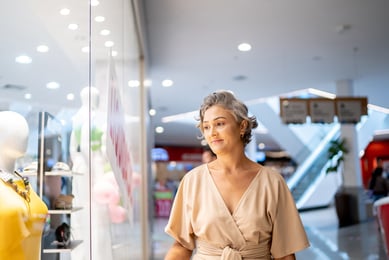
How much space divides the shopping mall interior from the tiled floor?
3cm

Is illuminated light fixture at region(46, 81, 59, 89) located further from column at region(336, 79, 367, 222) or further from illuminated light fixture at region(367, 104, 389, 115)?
illuminated light fixture at region(367, 104, 389, 115)

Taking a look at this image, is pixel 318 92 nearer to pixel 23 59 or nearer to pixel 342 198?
pixel 342 198

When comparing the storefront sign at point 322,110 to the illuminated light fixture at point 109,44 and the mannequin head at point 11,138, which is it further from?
the mannequin head at point 11,138

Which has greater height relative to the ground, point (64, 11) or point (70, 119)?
point (64, 11)

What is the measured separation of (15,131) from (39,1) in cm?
53

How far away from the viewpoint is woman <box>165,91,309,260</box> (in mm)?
1292

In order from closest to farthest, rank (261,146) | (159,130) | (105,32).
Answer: (105,32) < (159,130) < (261,146)

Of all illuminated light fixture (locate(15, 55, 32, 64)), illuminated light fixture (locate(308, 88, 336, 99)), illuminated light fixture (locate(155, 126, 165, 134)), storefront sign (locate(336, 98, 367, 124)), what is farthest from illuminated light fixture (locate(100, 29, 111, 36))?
illuminated light fixture (locate(155, 126, 165, 134))

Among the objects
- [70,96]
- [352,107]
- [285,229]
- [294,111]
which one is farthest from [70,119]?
[352,107]

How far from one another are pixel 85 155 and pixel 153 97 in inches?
360

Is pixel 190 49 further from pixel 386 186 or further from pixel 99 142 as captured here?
pixel 386 186

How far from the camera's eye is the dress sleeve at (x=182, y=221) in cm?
140

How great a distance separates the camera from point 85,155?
63.6 inches

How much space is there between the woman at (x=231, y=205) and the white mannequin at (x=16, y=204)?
532 mm
